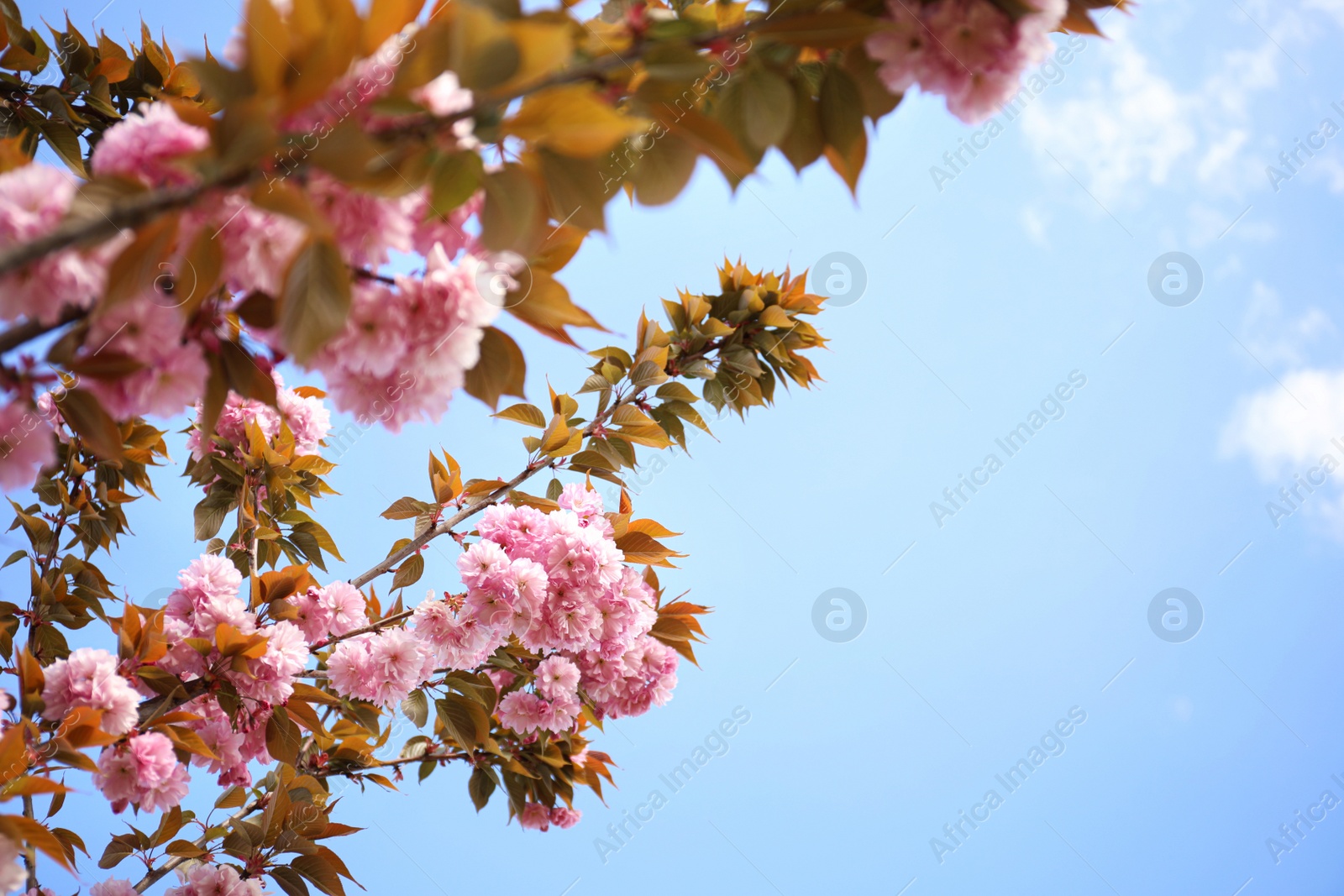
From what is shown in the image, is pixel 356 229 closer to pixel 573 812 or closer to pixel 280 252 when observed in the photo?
pixel 280 252

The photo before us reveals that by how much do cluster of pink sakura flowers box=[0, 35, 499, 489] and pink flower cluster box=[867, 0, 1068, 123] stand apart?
0.38 meters

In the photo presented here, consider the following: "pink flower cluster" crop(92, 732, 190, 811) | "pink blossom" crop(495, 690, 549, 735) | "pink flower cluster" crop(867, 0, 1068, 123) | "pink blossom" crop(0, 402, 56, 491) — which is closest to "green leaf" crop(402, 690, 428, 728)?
"pink blossom" crop(495, 690, 549, 735)

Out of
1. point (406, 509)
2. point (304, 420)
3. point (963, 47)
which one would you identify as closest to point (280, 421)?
point (304, 420)

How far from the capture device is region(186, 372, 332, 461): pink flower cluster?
6.09 ft

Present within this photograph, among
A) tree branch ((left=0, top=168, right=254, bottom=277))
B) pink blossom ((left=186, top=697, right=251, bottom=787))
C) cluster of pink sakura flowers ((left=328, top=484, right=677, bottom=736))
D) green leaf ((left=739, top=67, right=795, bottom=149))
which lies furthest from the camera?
cluster of pink sakura flowers ((left=328, top=484, right=677, bottom=736))

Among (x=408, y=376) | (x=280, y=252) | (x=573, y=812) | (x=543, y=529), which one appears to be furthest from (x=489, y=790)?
(x=280, y=252)

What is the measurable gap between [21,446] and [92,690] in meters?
0.73

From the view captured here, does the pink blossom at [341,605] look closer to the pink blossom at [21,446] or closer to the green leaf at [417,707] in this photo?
the green leaf at [417,707]

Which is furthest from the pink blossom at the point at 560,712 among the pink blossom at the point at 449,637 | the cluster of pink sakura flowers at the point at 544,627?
the pink blossom at the point at 449,637

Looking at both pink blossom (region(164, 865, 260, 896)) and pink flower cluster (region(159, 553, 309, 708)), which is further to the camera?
pink blossom (region(164, 865, 260, 896))

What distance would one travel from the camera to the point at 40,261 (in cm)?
52

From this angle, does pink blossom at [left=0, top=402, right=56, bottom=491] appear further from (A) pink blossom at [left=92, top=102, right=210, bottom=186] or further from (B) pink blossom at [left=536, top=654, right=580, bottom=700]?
(B) pink blossom at [left=536, top=654, right=580, bottom=700]

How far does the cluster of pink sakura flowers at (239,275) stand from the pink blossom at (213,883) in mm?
1222

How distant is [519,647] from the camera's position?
175 cm
